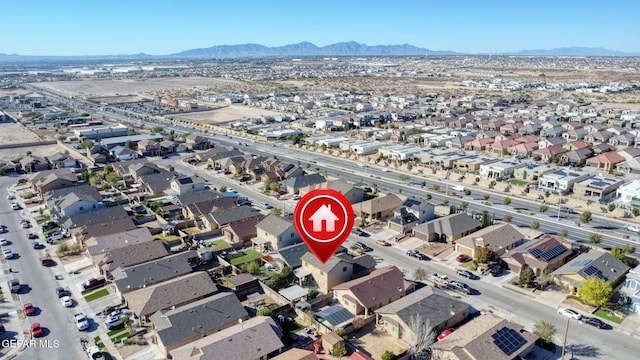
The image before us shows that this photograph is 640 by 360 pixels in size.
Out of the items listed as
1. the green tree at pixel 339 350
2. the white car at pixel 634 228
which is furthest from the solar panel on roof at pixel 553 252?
the green tree at pixel 339 350

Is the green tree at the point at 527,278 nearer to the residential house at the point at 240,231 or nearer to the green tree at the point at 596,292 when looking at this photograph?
the green tree at the point at 596,292

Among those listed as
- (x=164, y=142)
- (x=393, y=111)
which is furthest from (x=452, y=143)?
(x=164, y=142)

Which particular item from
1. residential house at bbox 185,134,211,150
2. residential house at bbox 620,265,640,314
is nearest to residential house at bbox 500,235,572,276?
residential house at bbox 620,265,640,314

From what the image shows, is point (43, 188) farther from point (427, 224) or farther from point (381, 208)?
point (427, 224)

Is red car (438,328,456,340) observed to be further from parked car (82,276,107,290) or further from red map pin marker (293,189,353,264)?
parked car (82,276,107,290)

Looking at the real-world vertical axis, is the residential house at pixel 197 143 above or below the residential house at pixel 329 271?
above
